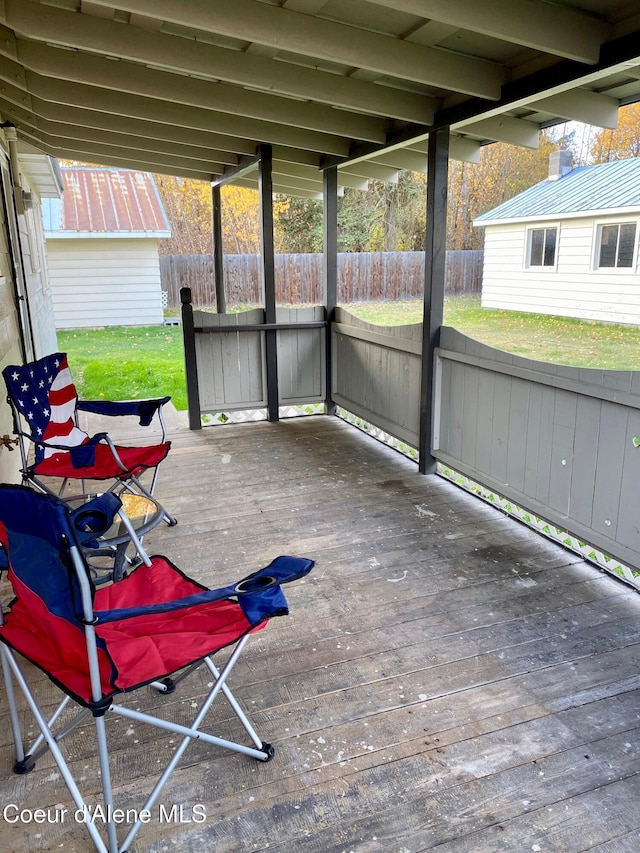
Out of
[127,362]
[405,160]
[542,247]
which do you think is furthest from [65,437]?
[127,362]

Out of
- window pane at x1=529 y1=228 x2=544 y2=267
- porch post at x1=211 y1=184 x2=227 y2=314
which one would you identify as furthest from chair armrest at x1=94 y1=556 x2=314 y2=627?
porch post at x1=211 y1=184 x2=227 y2=314

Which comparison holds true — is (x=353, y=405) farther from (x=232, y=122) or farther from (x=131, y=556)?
(x=131, y=556)

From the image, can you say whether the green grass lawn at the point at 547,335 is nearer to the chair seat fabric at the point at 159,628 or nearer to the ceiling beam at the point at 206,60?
the ceiling beam at the point at 206,60

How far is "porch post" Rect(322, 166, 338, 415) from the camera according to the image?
17.2 ft

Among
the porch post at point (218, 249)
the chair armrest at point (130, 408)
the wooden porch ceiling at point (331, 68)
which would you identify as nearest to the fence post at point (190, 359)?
the porch post at point (218, 249)

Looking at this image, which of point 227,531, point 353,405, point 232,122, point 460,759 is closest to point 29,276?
point 232,122

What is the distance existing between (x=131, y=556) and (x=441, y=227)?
256 cm

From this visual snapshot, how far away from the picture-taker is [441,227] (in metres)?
3.73

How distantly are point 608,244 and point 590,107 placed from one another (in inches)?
34.8

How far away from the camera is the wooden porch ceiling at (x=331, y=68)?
2.42 m

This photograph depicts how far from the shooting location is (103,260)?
11609 millimetres

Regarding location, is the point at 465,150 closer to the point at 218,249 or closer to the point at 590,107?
the point at 590,107

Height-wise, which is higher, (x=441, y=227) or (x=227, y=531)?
(x=441, y=227)

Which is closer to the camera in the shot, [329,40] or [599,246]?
[599,246]
